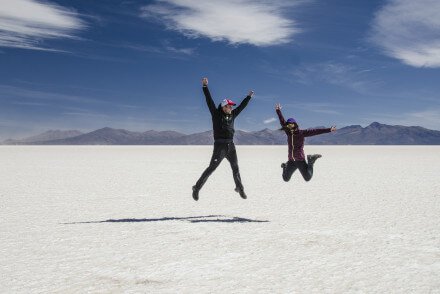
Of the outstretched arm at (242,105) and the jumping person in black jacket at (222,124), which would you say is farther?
the outstretched arm at (242,105)

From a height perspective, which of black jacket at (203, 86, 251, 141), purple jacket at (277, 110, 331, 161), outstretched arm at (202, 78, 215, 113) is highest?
outstretched arm at (202, 78, 215, 113)

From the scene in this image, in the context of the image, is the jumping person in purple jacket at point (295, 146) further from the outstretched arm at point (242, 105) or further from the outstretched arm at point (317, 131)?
the outstretched arm at point (242, 105)

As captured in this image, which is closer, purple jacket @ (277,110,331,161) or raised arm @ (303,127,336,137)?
raised arm @ (303,127,336,137)

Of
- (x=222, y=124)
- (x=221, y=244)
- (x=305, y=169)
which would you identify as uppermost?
(x=222, y=124)

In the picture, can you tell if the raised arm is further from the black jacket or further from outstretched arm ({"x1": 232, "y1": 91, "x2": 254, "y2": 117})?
the black jacket

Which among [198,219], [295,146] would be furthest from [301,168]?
[198,219]

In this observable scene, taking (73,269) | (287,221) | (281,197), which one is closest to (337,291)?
(73,269)

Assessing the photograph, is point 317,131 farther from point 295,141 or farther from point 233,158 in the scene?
point 233,158

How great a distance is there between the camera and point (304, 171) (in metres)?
7.69

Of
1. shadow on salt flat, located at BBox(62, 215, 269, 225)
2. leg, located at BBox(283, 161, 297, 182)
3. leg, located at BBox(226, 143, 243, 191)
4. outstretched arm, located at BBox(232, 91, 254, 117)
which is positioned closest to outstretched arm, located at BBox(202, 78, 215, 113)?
outstretched arm, located at BBox(232, 91, 254, 117)

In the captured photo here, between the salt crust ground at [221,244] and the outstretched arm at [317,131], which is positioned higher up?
the outstretched arm at [317,131]

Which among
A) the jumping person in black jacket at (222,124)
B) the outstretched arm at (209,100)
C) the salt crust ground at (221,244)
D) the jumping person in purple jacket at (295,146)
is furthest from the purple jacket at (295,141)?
the outstretched arm at (209,100)

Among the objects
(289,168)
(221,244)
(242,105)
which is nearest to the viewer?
(221,244)

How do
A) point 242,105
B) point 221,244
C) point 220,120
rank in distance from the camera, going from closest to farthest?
point 221,244 → point 220,120 → point 242,105
